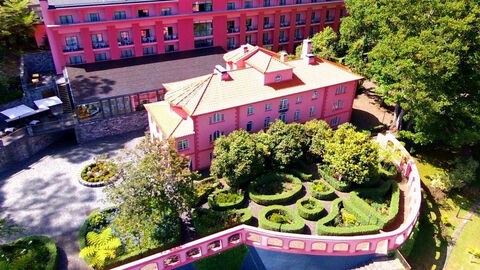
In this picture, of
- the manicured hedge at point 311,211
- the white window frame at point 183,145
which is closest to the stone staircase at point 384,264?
the manicured hedge at point 311,211

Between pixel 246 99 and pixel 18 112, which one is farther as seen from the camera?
pixel 18 112

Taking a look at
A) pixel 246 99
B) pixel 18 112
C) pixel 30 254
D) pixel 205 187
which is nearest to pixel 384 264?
pixel 205 187

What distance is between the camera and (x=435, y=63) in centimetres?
4012

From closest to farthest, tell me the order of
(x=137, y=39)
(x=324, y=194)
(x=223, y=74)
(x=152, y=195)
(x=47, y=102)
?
(x=152, y=195) → (x=324, y=194) → (x=223, y=74) → (x=47, y=102) → (x=137, y=39)

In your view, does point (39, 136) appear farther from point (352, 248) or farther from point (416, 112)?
point (416, 112)

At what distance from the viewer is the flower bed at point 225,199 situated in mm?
37000

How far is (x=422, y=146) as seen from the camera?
169ft

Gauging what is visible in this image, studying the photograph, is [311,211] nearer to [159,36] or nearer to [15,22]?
[159,36]

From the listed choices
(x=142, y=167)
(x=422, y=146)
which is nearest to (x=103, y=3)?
(x=142, y=167)

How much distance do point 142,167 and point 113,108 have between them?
2171 cm

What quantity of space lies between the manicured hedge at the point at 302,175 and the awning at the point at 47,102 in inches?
1325

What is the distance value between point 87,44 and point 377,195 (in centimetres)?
4618

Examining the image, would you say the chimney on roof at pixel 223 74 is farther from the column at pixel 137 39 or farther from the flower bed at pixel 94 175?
the column at pixel 137 39

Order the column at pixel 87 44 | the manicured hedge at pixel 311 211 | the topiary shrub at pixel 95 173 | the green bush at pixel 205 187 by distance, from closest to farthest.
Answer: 1. the manicured hedge at pixel 311 211
2. the green bush at pixel 205 187
3. the topiary shrub at pixel 95 173
4. the column at pixel 87 44
